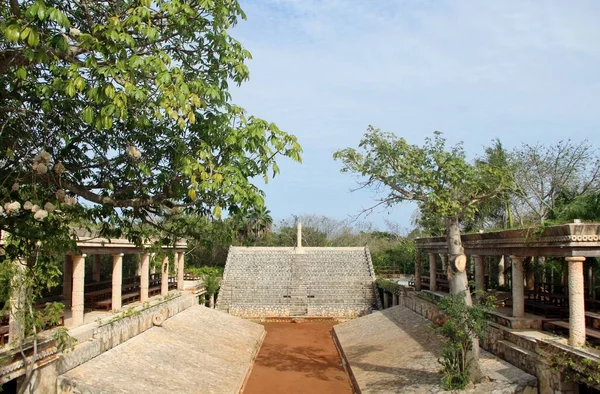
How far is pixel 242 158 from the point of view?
614 cm

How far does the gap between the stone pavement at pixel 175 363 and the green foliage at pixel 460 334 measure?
229 inches

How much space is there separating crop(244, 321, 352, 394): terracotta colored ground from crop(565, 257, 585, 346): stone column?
22.3 ft

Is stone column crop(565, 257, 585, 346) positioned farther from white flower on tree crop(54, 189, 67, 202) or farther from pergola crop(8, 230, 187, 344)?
white flower on tree crop(54, 189, 67, 202)

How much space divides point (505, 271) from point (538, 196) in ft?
14.5

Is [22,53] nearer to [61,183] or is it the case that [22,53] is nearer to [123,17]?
[123,17]

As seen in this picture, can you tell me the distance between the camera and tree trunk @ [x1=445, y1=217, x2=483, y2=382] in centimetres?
1187

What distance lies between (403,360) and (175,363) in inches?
248

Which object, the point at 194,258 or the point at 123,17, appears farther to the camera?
the point at 194,258

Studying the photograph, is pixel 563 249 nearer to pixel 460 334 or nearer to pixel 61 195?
pixel 460 334

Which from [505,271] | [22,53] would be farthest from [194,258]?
[22,53]

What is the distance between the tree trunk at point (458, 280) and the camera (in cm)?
1187

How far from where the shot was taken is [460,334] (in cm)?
1177

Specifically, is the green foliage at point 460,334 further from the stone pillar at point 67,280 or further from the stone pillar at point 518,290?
the stone pillar at point 67,280

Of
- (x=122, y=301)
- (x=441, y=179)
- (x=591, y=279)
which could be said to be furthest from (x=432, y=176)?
(x=122, y=301)
